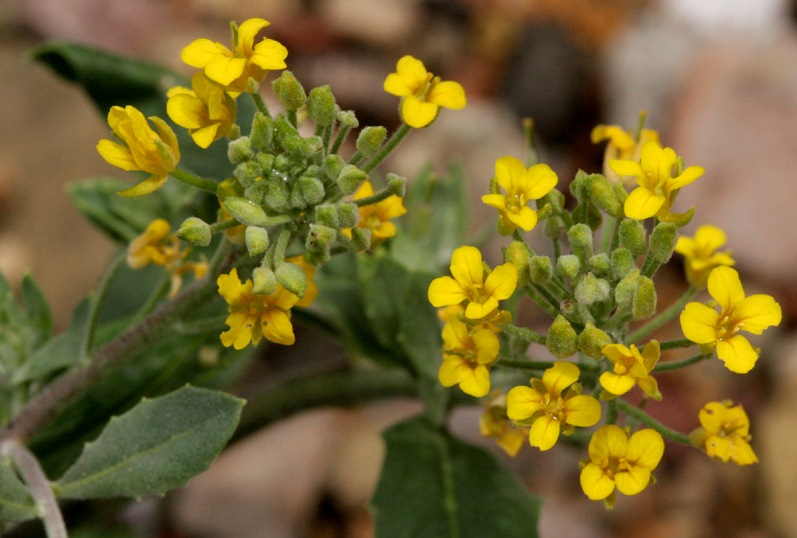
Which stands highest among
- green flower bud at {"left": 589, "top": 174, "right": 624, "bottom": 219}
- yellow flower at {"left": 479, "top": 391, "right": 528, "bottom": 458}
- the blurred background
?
green flower bud at {"left": 589, "top": 174, "right": 624, "bottom": 219}

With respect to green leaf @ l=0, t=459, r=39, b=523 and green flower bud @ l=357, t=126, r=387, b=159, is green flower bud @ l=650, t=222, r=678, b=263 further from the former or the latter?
green leaf @ l=0, t=459, r=39, b=523

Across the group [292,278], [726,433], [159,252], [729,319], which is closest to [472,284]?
[292,278]

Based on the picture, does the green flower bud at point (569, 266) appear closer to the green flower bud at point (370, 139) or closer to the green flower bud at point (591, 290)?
the green flower bud at point (591, 290)

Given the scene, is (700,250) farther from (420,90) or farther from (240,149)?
(240,149)

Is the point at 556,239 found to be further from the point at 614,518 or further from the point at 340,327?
the point at 614,518

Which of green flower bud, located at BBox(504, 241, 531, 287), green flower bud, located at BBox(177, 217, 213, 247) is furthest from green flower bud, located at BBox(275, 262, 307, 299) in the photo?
green flower bud, located at BBox(504, 241, 531, 287)

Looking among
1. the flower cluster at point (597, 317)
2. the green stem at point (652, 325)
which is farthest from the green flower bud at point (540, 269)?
the green stem at point (652, 325)
